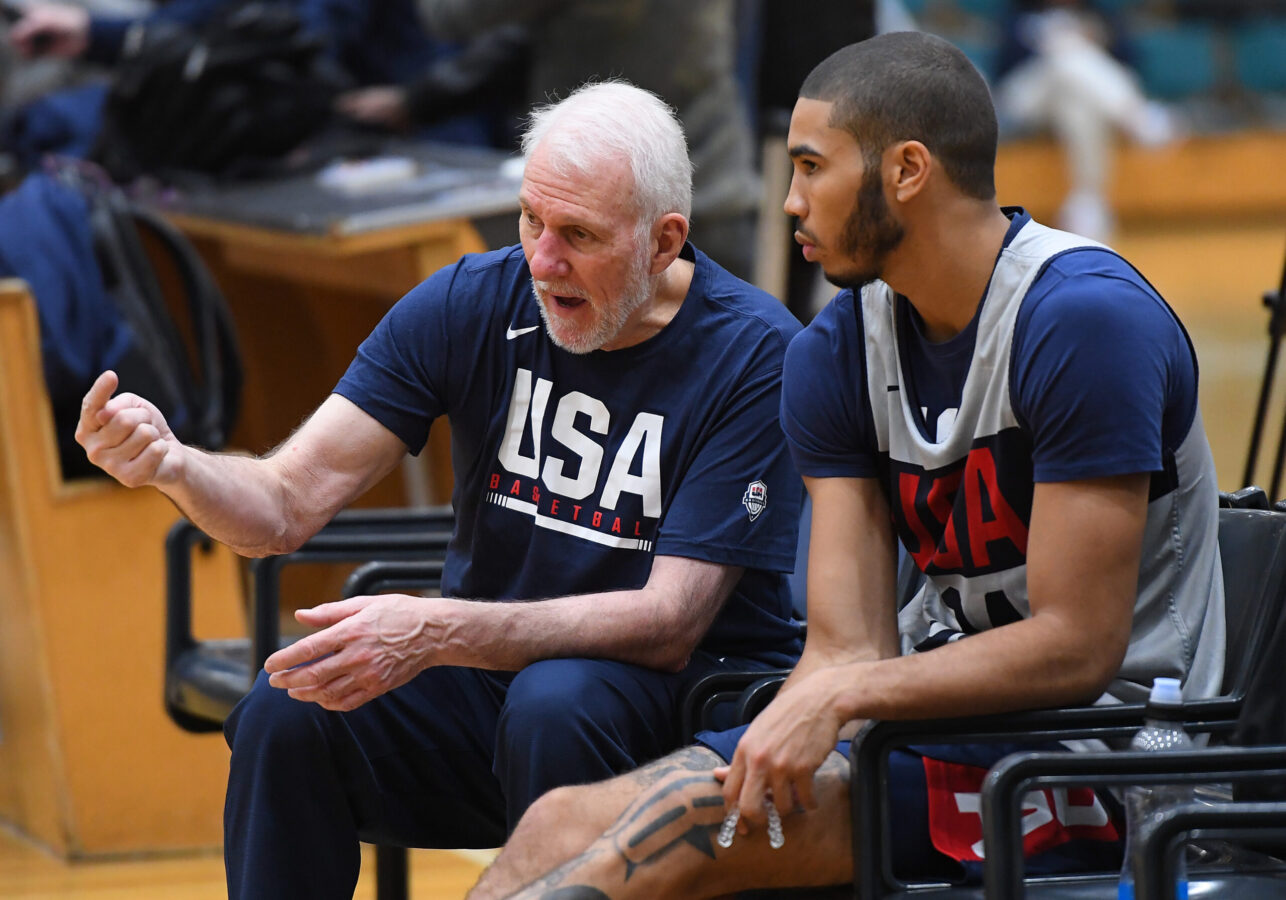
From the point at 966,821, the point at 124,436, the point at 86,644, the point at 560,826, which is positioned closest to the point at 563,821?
the point at 560,826

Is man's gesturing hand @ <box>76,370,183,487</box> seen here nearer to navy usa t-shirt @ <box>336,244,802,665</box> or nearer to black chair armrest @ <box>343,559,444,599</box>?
navy usa t-shirt @ <box>336,244,802,665</box>

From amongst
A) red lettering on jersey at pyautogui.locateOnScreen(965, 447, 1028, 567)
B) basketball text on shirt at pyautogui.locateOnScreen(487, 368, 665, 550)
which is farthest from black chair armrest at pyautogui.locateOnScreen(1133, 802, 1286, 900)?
basketball text on shirt at pyautogui.locateOnScreen(487, 368, 665, 550)

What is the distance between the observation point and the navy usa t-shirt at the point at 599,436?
6.48ft

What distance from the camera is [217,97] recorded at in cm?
410

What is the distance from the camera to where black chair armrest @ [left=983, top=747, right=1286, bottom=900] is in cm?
144

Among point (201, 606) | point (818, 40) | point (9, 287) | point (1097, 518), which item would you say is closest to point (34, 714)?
point (201, 606)

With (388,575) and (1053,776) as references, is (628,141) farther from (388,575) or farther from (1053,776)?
(1053,776)

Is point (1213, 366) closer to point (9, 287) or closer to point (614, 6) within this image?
point (614, 6)

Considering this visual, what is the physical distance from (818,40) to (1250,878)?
244 centimetres

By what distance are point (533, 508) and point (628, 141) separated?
442 mm

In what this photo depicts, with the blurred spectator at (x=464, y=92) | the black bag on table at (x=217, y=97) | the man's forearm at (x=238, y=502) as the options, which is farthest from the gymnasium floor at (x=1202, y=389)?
the blurred spectator at (x=464, y=92)

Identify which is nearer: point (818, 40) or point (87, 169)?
point (818, 40)

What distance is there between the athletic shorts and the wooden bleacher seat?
6.07 feet

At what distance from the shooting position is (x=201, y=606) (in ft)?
10.9
